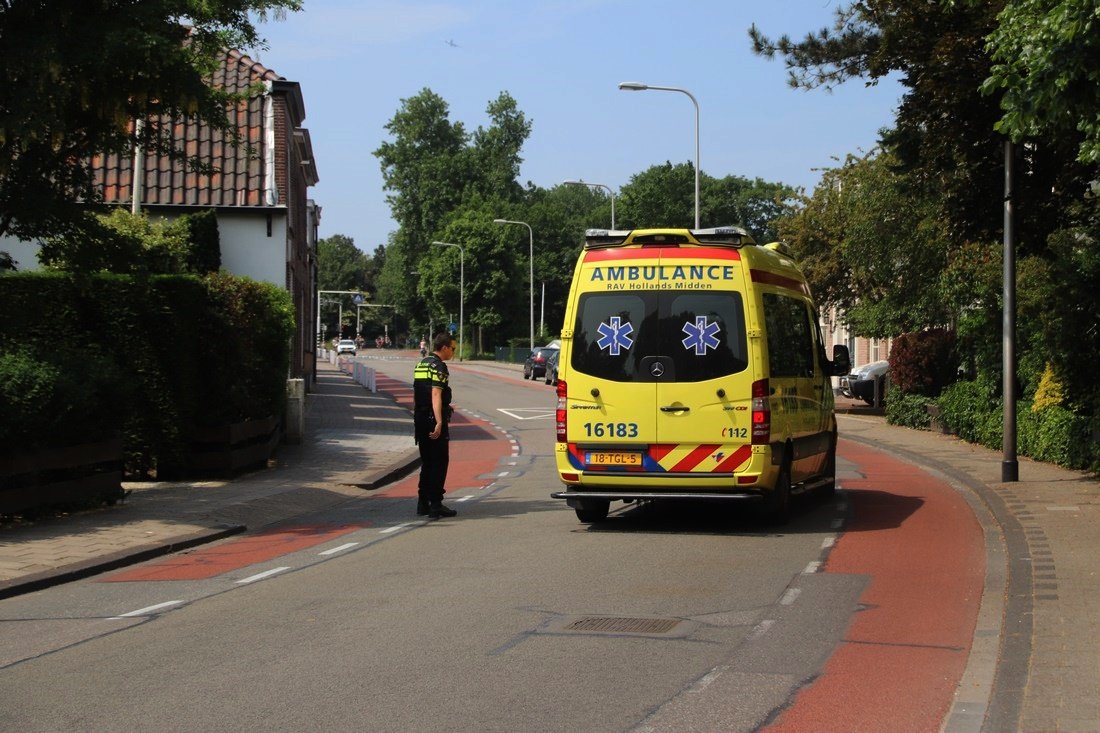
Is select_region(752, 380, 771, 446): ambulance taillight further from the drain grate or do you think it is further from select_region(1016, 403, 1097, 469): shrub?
select_region(1016, 403, 1097, 469): shrub

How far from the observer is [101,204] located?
47.4 feet

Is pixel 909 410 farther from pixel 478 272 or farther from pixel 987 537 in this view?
pixel 478 272

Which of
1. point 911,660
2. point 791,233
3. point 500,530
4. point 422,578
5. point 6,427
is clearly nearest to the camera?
point 911,660

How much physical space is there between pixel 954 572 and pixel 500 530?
4.72 metres

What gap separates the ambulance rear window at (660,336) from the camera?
41.4ft

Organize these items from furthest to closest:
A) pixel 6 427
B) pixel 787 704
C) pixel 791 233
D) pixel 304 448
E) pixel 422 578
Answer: pixel 791 233
pixel 304 448
pixel 6 427
pixel 422 578
pixel 787 704

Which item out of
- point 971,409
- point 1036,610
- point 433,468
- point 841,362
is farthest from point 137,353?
point 971,409

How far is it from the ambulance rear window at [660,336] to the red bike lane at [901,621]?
216 cm

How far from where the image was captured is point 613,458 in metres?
12.8

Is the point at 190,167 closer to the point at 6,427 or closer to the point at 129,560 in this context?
the point at 6,427

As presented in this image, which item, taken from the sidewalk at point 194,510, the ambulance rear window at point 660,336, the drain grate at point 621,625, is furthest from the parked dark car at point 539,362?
the drain grate at point 621,625

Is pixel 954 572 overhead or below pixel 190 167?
below

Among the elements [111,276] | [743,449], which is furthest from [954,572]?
[111,276]

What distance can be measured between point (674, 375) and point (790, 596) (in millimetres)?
3736
